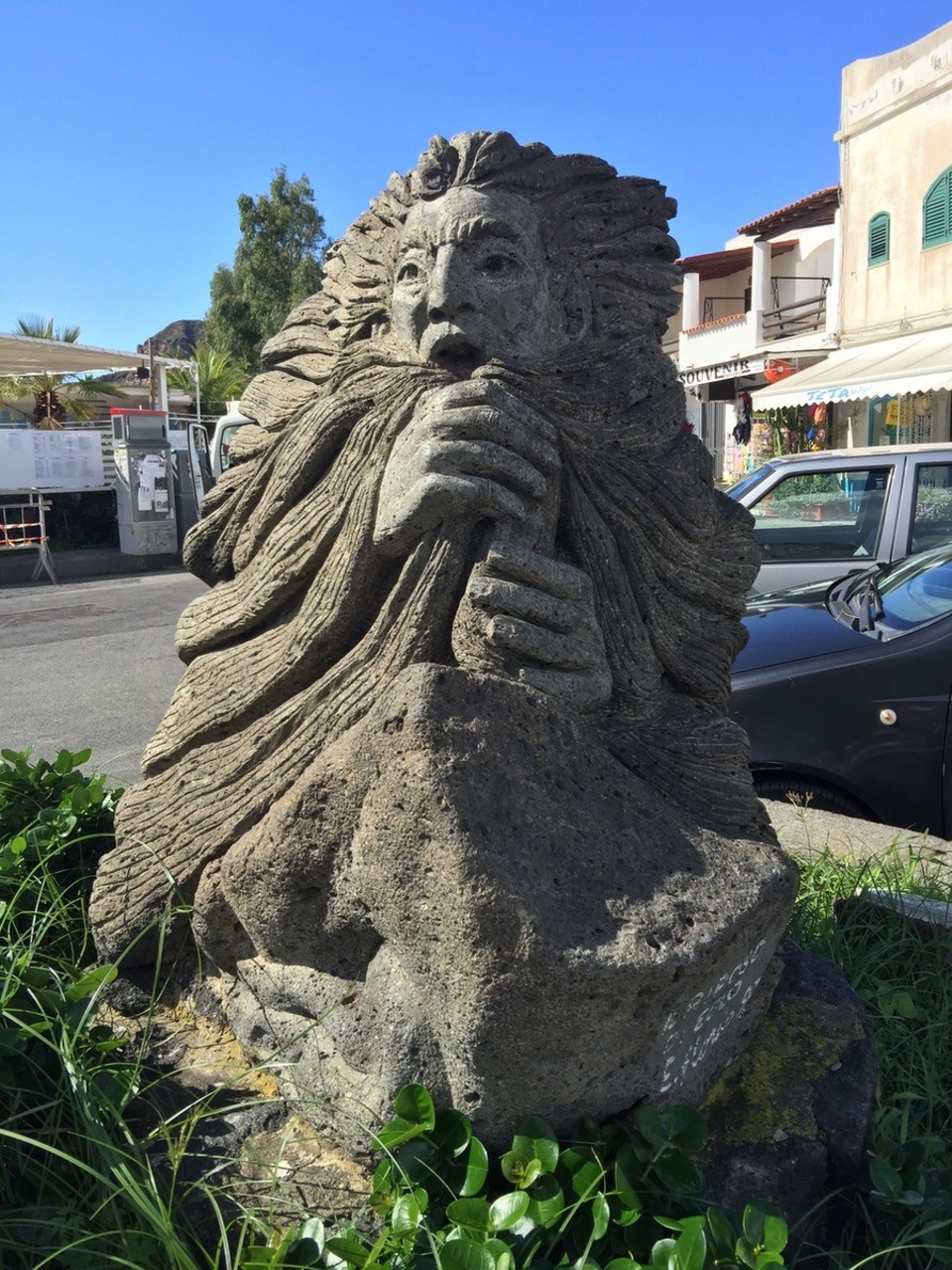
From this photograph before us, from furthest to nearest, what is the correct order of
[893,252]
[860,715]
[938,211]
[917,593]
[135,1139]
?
[893,252] → [938,211] → [917,593] → [860,715] → [135,1139]

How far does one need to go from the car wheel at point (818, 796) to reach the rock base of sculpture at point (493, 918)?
2.03 metres

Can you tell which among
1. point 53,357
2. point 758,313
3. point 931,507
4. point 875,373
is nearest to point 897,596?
point 931,507

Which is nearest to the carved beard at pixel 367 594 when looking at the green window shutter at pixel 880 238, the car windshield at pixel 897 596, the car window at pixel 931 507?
the car windshield at pixel 897 596

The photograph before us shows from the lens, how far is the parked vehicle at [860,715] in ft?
12.3

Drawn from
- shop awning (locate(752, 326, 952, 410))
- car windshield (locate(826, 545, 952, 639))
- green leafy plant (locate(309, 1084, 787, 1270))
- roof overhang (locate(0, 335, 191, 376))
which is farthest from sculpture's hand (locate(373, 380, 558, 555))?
roof overhang (locate(0, 335, 191, 376))

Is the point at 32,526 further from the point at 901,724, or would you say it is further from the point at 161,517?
the point at 901,724

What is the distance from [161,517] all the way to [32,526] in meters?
1.48

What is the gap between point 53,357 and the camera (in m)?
15.2

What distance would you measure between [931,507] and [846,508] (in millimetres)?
481

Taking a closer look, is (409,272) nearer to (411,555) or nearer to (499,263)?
(499,263)

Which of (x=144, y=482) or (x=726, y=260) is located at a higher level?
(x=726, y=260)

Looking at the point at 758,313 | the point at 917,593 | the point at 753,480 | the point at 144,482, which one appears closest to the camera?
the point at 917,593

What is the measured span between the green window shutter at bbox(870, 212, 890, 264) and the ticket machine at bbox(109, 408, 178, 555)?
10037mm

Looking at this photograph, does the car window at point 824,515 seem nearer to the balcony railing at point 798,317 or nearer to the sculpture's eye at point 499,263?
the sculpture's eye at point 499,263
